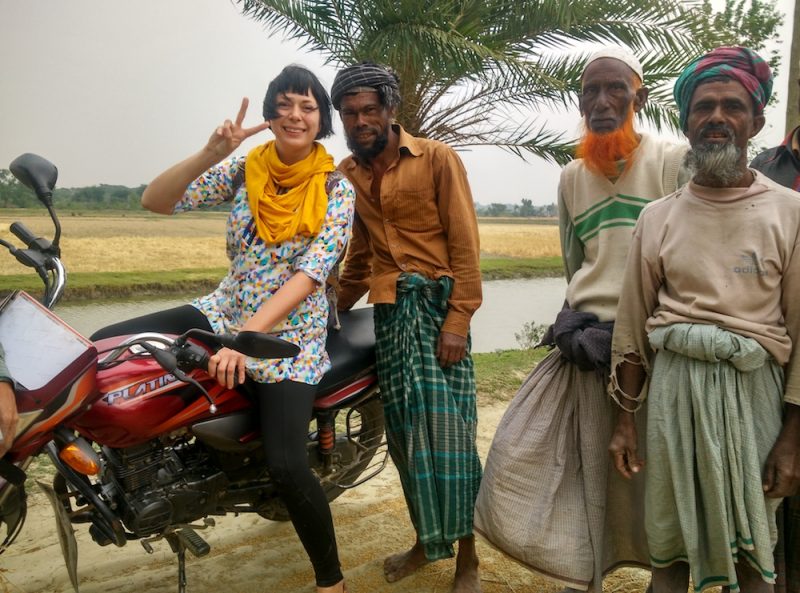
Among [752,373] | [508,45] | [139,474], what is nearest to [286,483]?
[139,474]

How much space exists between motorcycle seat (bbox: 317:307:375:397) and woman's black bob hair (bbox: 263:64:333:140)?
0.88 meters

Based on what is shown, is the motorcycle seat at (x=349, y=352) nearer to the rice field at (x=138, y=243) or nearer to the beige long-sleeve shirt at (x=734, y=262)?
the beige long-sleeve shirt at (x=734, y=262)

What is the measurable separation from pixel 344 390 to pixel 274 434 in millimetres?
475

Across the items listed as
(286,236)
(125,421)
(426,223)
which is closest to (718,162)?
(426,223)

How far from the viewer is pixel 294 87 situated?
7.61ft

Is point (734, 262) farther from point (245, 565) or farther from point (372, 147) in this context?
point (245, 565)

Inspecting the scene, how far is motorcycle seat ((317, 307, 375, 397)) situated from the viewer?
2609 mm

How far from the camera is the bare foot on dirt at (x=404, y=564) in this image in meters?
2.81

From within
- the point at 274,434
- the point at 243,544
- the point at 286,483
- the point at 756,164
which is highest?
the point at 756,164

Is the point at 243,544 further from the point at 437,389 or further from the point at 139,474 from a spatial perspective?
the point at 437,389

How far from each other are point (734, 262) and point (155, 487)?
6.37 ft

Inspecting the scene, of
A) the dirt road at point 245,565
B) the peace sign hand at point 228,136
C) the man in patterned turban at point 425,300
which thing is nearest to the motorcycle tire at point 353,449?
the dirt road at point 245,565

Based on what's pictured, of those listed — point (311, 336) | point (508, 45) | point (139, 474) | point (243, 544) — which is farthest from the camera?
point (508, 45)

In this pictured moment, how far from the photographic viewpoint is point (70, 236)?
7.57m
